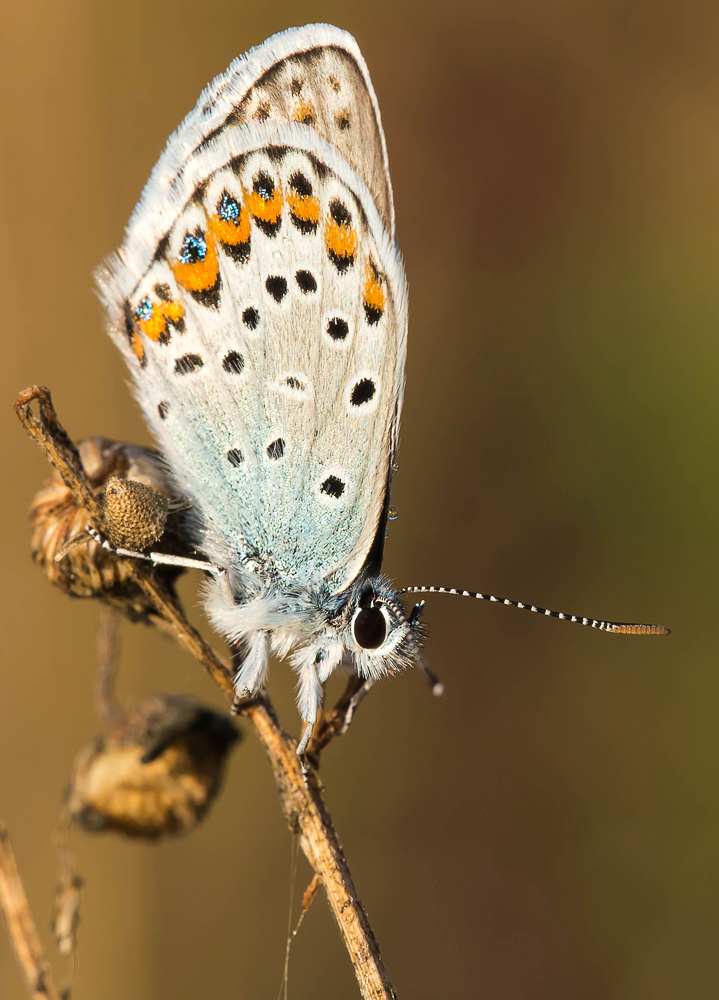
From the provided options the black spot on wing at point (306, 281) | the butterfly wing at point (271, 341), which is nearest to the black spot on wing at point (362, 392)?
the butterfly wing at point (271, 341)

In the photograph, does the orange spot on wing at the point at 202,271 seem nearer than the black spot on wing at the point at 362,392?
No

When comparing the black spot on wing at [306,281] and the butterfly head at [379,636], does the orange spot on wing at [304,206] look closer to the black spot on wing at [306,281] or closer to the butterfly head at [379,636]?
the black spot on wing at [306,281]

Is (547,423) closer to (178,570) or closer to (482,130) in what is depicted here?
(482,130)

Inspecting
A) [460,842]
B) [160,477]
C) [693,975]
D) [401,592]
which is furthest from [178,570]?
[693,975]

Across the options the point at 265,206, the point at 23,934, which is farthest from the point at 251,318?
the point at 23,934

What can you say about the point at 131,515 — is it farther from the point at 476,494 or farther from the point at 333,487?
the point at 476,494

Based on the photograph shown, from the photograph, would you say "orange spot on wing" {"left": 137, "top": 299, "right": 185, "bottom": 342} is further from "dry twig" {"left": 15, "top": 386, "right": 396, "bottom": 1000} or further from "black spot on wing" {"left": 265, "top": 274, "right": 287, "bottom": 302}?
"dry twig" {"left": 15, "top": 386, "right": 396, "bottom": 1000}

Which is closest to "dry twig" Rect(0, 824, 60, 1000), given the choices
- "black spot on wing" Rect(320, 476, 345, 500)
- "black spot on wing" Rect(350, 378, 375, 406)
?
"black spot on wing" Rect(320, 476, 345, 500)
